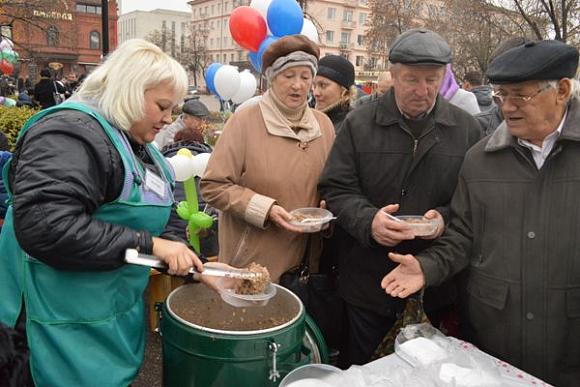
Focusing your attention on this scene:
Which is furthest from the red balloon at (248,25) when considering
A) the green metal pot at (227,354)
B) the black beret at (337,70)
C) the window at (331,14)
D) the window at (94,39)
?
the window at (331,14)

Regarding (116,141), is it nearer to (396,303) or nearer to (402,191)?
(402,191)

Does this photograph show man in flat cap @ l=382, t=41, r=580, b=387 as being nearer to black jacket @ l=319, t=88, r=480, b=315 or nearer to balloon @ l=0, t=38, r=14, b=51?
black jacket @ l=319, t=88, r=480, b=315

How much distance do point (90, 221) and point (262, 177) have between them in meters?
1.04

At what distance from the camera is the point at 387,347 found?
2.02m

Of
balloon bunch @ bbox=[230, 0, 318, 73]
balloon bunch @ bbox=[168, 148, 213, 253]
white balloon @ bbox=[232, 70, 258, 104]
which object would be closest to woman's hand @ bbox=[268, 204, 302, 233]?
balloon bunch @ bbox=[168, 148, 213, 253]

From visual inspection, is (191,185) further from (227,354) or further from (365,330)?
(227,354)

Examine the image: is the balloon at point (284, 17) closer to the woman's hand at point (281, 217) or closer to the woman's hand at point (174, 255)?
the woman's hand at point (281, 217)

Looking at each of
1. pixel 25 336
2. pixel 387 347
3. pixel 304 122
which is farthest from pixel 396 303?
pixel 25 336

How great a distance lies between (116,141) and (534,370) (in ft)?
5.48

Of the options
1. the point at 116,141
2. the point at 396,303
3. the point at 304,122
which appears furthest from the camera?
the point at 304,122

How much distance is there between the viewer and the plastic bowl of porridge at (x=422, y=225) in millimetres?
1890

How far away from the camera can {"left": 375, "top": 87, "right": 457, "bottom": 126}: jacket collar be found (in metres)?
2.14

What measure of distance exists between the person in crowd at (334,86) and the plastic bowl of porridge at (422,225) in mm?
1507

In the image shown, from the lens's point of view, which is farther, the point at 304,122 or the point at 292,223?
the point at 304,122
